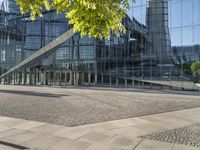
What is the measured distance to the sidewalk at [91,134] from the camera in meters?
6.74

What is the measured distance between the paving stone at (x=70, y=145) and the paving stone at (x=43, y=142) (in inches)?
7.4

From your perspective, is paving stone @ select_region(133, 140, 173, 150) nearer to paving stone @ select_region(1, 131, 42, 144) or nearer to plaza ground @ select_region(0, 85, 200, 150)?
plaza ground @ select_region(0, 85, 200, 150)

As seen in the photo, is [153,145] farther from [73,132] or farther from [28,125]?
[28,125]

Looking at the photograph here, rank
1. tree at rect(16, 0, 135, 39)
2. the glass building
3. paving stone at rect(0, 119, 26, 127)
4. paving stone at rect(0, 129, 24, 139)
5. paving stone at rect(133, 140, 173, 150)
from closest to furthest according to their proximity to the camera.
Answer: tree at rect(16, 0, 135, 39) → paving stone at rect(133, 140, 173, 150) → paving stone at rect(0, 129, 24, 139) → paving stone at rect(0, 119, 26, 127) → the glass building

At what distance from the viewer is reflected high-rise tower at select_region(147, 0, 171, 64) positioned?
115ft

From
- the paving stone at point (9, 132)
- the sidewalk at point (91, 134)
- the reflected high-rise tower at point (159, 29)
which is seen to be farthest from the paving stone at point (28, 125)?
the reflected high-rise tower at point (159, 29)

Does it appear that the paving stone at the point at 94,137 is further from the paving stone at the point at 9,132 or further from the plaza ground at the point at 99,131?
the paving stone at the point at 9,132

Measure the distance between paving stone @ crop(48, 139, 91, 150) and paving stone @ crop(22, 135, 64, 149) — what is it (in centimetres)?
19

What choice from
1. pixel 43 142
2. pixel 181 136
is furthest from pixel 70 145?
pixel 181 136

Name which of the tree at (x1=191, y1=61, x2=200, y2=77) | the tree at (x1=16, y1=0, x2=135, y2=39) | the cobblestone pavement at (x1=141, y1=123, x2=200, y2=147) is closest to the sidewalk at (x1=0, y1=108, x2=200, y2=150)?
the cobblestone pavement at (x1=141, y1=123, x2=200, y2=147)

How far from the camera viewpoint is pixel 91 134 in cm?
796

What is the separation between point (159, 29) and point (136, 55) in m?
4.81

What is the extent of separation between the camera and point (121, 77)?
38438 millimetres

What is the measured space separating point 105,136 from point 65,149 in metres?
1.54
